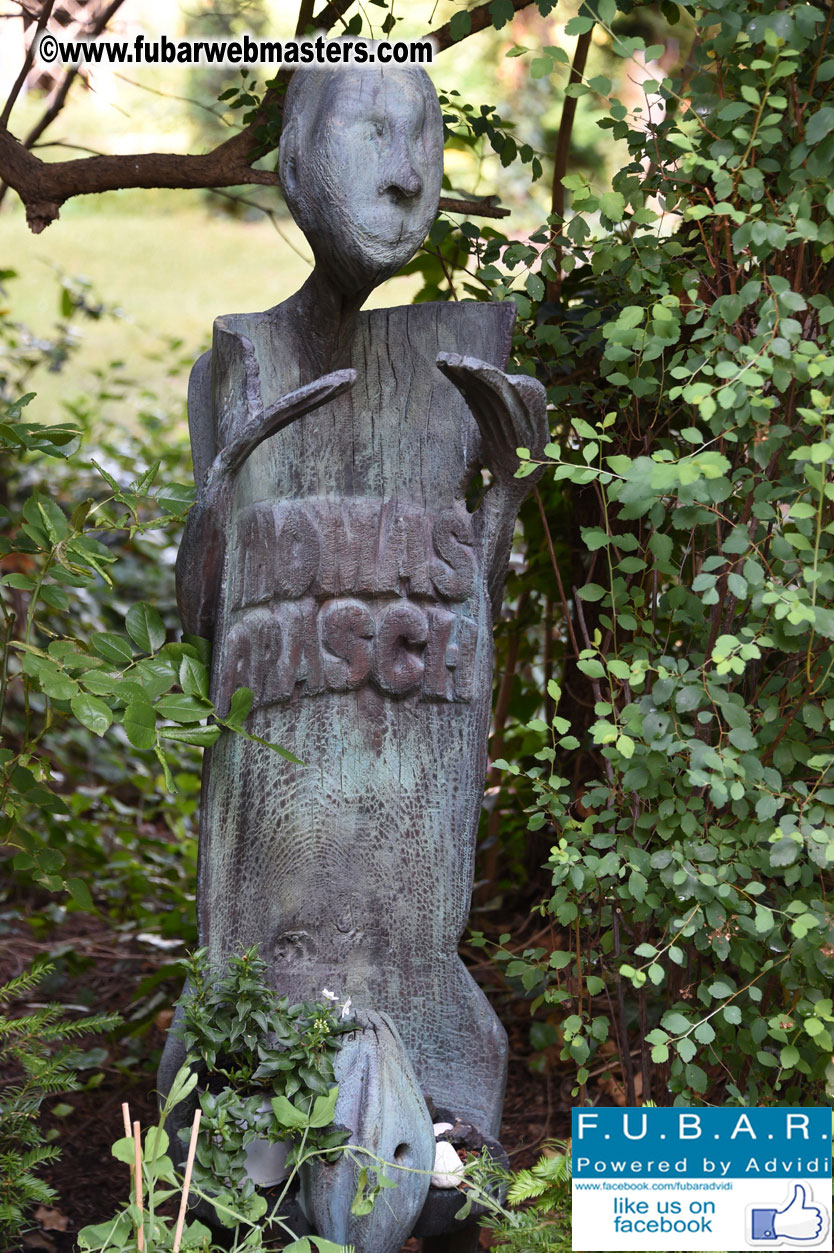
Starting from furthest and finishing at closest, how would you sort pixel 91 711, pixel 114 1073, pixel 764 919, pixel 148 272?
1. pixel 148 272
2. pixel 114 1073
3. pixel 91 711
4. pixel 764 919

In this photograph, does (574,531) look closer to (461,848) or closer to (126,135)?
(461,848)

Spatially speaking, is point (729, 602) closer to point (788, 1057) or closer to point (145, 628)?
point (788, 1057)

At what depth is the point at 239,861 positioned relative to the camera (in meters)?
1.97

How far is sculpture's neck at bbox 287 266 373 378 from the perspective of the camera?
77.8 inches

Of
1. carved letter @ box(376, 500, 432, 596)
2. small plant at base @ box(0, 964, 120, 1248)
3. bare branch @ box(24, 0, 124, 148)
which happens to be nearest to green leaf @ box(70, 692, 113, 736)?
carved letter @ box(376, 500, 432, 596)

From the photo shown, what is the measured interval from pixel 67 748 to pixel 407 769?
3002 mm

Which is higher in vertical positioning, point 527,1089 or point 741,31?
point 741,31

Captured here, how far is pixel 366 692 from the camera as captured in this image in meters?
1.99

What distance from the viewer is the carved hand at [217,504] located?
1.80 metres

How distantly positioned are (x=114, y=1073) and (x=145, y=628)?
1.66 metres

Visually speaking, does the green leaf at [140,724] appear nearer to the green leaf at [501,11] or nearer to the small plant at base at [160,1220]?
the small plant at base at [160,1220]

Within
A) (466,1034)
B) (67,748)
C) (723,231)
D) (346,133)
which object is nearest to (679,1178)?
(466,1034)

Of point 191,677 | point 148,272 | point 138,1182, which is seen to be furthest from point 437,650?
point 148,272

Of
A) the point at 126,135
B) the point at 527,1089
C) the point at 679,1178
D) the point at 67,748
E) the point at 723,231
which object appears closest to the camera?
the point at 679,1178
